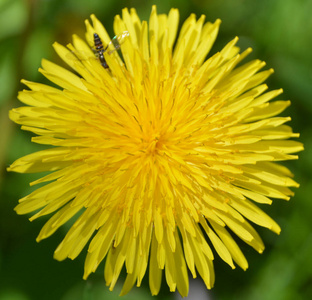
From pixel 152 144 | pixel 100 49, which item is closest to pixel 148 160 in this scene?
pixel 152 144

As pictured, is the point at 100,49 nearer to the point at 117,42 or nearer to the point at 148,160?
the point at 117,42

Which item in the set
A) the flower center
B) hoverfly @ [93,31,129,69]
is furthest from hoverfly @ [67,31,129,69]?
the flower center

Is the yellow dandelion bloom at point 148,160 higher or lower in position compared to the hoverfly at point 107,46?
lower

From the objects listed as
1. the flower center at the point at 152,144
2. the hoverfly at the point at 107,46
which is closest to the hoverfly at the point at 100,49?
the hoverfly at the point at 107,46

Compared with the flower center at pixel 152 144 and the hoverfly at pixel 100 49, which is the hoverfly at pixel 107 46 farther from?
the flower center at pixel 152 144

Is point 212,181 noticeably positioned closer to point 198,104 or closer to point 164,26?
point 198,104

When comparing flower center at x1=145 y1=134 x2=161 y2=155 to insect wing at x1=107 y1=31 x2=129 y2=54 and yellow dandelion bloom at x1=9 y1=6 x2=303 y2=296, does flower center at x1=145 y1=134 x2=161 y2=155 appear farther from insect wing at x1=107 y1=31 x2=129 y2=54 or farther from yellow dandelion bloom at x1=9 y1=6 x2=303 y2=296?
insect wing at x1=107 y1=31 x2=129 y2=54
